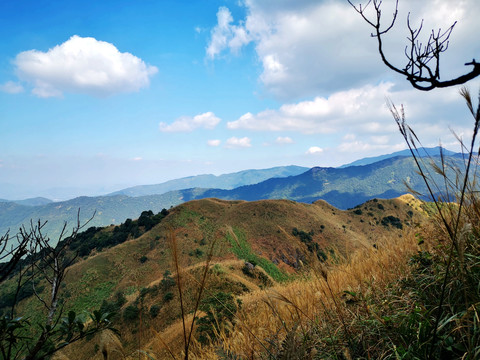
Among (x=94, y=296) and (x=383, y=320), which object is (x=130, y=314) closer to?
(x=383, y=320)

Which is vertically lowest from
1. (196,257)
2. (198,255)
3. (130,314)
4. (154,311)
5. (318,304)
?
(196,257)

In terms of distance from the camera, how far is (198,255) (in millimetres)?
42312

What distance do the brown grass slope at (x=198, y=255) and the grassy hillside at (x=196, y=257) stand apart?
0.09m

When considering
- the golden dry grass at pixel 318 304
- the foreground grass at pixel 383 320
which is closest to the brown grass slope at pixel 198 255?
the golden dry grass at pixel 318 304

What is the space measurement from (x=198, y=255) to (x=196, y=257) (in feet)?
2.48

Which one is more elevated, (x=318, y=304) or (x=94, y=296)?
(x=318, y=304)

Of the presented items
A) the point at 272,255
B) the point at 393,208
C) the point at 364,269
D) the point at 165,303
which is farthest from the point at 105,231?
the point at 393,208

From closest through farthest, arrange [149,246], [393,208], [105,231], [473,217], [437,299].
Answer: [437,299]
[473,217]
[149,246]
[105,231]
[393,208]

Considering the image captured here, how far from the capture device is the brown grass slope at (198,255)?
1836 centimetres

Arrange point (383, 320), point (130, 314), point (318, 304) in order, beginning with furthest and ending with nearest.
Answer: point (130, 314)
point (318, 304)
point (383, 320)

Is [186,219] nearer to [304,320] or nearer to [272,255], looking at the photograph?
[272,255]

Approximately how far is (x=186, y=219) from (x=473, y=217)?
180 feet

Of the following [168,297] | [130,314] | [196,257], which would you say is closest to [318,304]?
[168,297]

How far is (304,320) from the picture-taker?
10.8ft
